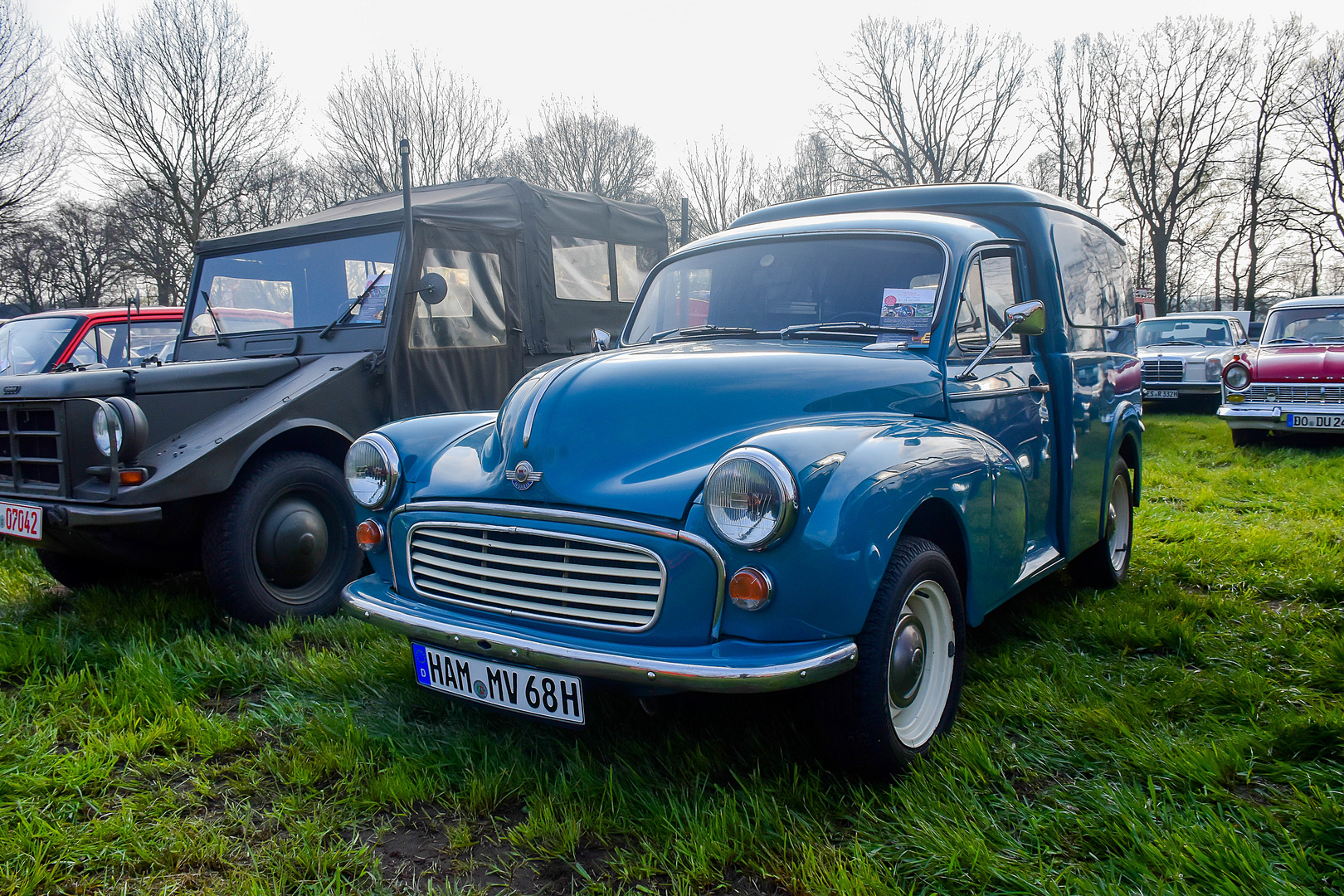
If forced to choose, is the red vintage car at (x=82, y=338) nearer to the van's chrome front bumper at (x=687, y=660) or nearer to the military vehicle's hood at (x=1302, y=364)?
the van's chrome front bumper at (x=687, y=660)

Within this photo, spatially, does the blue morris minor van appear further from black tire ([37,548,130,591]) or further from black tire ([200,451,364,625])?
black tire ([37,548,130,591])

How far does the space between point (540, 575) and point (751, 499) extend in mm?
652

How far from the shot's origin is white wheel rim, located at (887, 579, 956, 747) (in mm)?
2453

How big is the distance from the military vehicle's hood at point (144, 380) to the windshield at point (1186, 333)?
1385cm

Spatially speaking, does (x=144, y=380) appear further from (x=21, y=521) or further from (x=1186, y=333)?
(x=1186, y=333)

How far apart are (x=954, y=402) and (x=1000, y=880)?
1601 mm

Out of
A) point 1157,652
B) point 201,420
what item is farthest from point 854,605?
point 201,420

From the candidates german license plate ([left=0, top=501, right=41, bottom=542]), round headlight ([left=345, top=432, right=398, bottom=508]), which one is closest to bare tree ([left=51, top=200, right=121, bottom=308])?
german license plate ([left=0, top=501, right=41, bottom=542])

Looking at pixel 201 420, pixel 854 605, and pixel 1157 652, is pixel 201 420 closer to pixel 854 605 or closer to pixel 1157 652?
pixel 854 605

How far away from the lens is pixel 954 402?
9.98ft

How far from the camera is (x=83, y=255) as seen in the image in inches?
1090

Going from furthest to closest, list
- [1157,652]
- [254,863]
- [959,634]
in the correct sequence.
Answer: [1157,652]
[959,634]
[254,863]

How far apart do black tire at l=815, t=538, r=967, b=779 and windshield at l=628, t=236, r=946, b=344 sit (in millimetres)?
969

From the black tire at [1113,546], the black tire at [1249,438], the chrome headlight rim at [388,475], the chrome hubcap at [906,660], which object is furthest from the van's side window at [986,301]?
the black tire at [1249,438]
